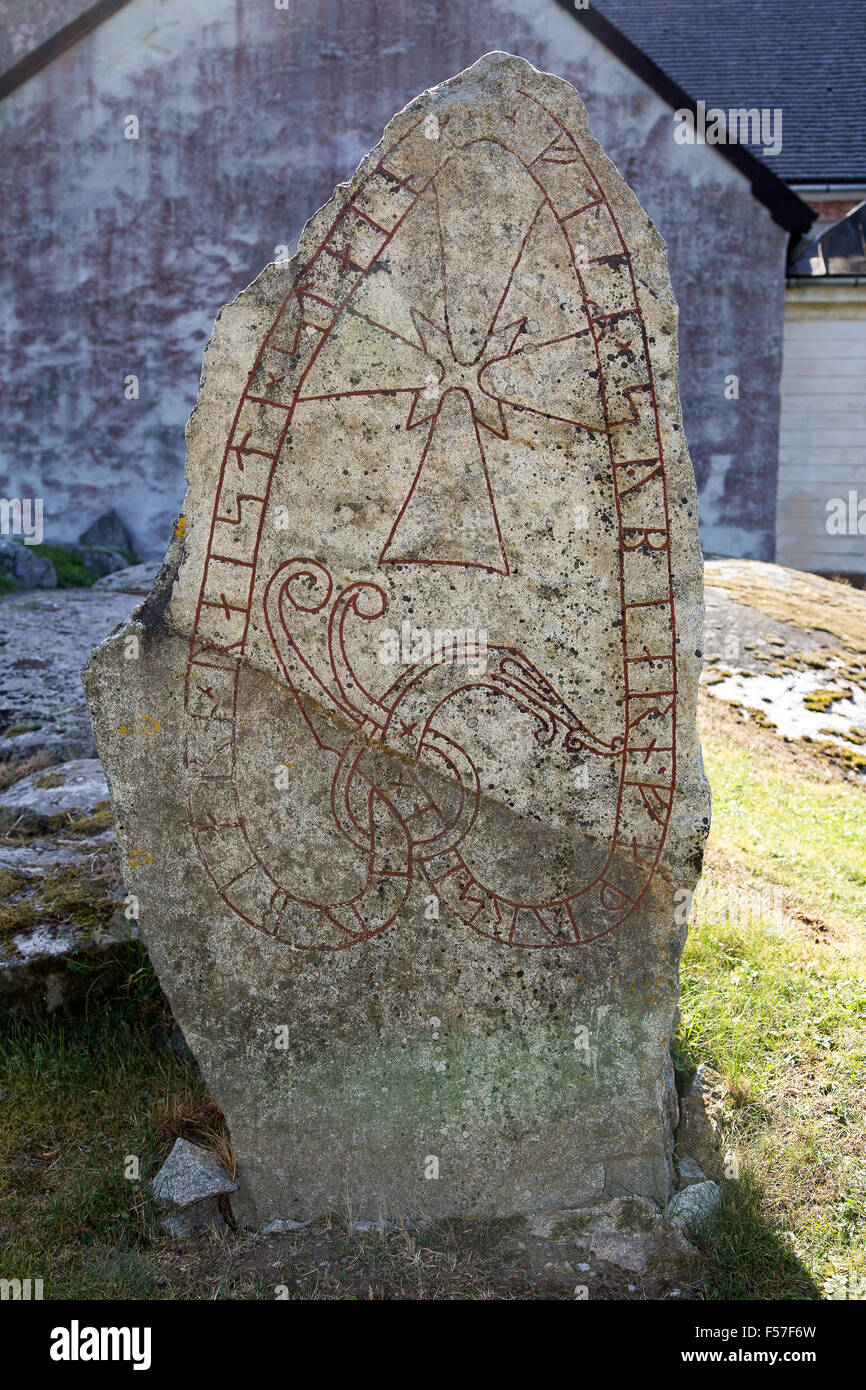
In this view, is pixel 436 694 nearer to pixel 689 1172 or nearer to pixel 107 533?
pixel 689 1172

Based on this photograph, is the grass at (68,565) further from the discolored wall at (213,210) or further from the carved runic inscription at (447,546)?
the carved runic inscription at (447,546)

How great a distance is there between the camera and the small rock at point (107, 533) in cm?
1120

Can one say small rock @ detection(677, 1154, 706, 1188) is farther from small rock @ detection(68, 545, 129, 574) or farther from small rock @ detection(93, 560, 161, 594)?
small rock @ detection(68, 545, 129, 574)

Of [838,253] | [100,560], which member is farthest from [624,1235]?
[838,253]

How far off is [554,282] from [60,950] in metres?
2.32

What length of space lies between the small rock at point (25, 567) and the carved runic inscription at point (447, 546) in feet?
22.3

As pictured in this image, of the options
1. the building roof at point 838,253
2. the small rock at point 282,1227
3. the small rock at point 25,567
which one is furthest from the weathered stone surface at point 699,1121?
the building roof at point 838,253

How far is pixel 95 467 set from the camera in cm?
1125

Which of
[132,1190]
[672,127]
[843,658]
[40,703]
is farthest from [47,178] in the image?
[132,1190]

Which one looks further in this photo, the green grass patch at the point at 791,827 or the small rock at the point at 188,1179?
the green grass patch at the point at 791,827

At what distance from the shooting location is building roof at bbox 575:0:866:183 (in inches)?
516

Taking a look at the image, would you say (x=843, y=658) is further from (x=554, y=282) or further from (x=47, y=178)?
(x=47, y=178)

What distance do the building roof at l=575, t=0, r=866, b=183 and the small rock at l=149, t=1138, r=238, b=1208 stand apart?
12.8 meters

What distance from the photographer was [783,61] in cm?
1448
